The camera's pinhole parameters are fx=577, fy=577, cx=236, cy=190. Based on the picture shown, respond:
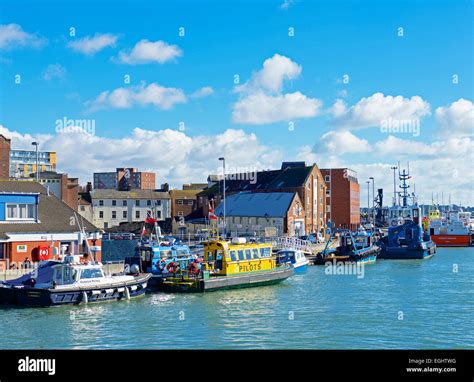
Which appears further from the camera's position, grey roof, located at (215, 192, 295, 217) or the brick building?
the brick building

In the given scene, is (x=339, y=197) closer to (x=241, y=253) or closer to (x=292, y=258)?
(x=292, y=258)

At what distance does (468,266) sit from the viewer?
57625 mm

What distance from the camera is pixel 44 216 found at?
40969mm

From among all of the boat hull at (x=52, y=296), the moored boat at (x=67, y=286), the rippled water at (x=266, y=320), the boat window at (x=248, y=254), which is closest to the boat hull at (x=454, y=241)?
the rippled water at (x=266, y=320)

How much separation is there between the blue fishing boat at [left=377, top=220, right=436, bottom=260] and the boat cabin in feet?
100

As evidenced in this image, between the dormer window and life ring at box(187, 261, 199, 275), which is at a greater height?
the dormer window

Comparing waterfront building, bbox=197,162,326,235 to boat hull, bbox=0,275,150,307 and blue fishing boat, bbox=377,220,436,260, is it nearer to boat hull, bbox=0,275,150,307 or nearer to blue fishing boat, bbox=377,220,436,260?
blue fishing boat, bbox=377,220,436,260

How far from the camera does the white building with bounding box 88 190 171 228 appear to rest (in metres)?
99.4

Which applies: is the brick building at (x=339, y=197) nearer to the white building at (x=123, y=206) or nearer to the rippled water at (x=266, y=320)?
the white building at (x=123, y=206)

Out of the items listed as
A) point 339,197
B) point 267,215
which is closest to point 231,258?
point 267,215

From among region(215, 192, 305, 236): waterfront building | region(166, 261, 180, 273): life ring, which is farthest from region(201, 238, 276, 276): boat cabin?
region(215, 192, 305, 236): waterfront building

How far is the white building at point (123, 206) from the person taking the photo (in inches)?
3915

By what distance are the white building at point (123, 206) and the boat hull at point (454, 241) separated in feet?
157
